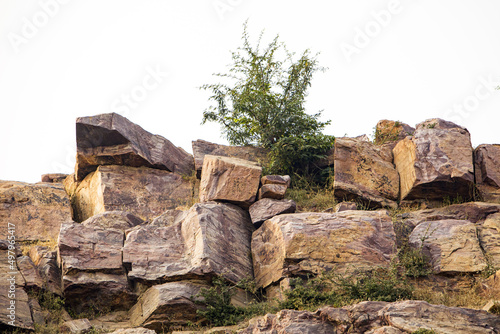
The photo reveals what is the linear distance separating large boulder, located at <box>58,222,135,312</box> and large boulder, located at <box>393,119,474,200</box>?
7.66 metres

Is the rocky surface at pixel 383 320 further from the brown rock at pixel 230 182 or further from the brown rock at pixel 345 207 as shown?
the brown rock at pixel 230 182

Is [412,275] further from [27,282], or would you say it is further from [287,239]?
[27,282]

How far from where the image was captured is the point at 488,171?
13.7 m

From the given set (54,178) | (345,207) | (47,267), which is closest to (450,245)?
(345,207)

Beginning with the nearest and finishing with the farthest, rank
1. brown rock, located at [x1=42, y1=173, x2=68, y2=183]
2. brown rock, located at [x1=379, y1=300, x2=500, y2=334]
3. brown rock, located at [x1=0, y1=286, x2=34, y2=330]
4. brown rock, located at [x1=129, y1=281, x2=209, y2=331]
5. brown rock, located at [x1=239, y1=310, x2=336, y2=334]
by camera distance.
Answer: brown rock, located at [x1=379, y1=300, x2=500, y2=334], brown rock, located at [x1=239, y1=310, x2=336, y2=334], brown rock, located at [x1=0, y1=286, x2=34, y2=330], brown rock, located at [x1=129, y1=281, x2=209, y2=331], brown rock, located at [x1=42, y1=173, x2=68, y2=183]

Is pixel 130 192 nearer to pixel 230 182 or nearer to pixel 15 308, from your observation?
pixel 230 182

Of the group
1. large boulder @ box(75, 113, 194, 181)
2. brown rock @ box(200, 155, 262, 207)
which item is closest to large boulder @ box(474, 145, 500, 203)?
brown rock @ box(200, 155, 262, 207)

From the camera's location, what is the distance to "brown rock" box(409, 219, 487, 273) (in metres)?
10.8

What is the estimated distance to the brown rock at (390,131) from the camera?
16.5 metres

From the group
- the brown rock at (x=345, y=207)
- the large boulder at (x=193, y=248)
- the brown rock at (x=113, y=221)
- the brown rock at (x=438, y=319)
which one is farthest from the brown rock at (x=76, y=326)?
the brown rock at (x=345, y=207)

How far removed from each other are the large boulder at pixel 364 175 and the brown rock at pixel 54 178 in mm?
8690

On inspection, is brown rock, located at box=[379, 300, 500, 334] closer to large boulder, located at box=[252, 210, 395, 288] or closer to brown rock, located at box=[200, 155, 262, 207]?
large boulder, located at box=[252, 210, 395, 288]

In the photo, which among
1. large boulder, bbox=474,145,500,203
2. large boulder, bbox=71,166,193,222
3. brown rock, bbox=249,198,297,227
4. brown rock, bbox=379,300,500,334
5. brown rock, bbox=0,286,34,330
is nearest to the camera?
brown rock, bbox=379,300,500,334

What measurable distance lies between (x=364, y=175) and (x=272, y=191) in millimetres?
2964
